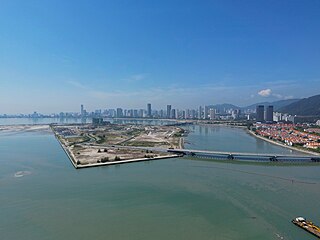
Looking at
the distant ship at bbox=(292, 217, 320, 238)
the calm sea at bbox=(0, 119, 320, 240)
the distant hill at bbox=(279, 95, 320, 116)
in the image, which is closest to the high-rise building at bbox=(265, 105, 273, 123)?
the distant hill at bbox=(279, 95, 320, 116)

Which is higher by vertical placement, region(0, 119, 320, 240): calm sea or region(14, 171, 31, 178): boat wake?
region(14, 171, 31, 178): boat wake

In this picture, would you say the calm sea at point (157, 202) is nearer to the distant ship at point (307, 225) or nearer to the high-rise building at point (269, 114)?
the distant ship at point (307, 225)

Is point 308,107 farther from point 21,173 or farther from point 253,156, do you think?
point 21,173

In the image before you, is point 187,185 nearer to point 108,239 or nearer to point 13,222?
point 108,239

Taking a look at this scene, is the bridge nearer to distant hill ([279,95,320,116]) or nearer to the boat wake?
the boat wake

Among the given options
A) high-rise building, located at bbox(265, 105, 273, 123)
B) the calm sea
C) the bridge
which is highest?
high-rise building, located at bbox(265, 105, 273, 123)

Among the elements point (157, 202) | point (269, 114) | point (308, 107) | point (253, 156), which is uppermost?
point (308, 107)

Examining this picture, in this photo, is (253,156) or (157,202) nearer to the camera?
(157,202)

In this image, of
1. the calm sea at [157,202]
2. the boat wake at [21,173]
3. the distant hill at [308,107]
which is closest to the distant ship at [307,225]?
the calm sea at [157,202]

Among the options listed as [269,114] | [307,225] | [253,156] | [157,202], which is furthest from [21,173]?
[269,114]

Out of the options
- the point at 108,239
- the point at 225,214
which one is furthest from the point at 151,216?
the point at 225,214

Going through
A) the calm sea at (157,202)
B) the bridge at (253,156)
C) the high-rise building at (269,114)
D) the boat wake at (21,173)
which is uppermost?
the high-rise building at (269,114)
